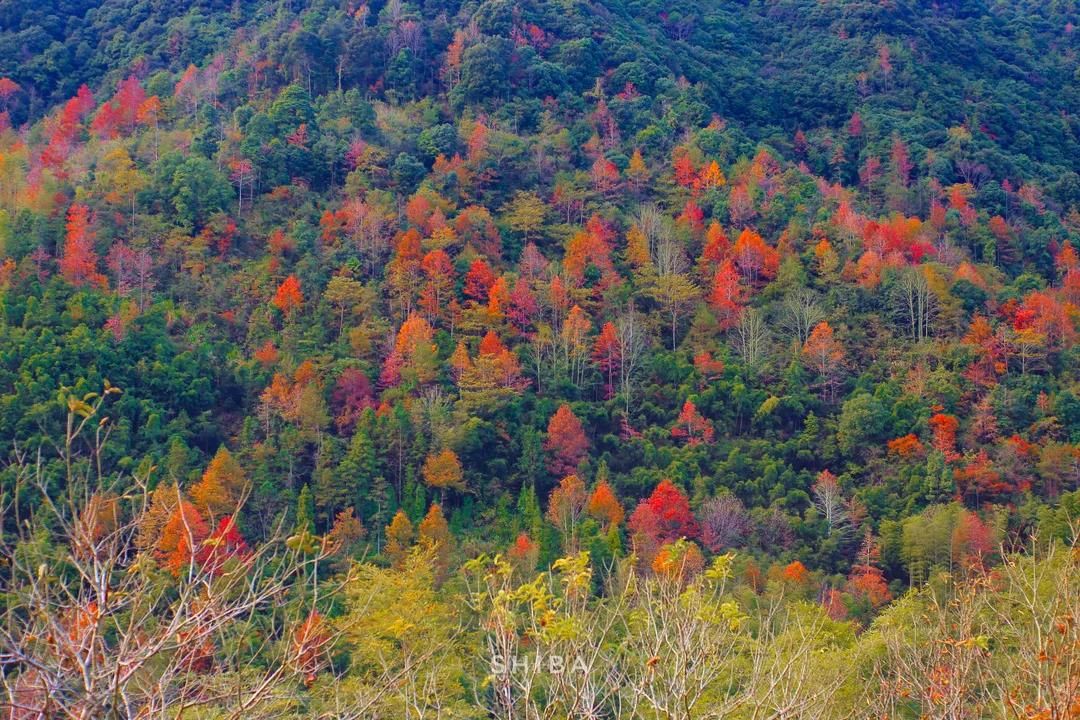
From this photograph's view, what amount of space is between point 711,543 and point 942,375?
15.4 m

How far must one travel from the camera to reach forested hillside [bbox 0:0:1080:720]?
2128 cm

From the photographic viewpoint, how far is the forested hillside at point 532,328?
2128cm

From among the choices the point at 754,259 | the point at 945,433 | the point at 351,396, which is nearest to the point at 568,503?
the point at 351,396

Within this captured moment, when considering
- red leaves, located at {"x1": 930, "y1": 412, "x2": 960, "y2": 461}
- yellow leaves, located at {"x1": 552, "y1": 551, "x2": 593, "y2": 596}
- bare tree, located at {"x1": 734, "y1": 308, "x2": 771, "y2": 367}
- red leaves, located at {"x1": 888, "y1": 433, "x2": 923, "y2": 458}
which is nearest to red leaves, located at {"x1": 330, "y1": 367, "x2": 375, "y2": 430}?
bare tree, located at {"x1": 734, "y1": 308, "x2": 771, "y2": 367}

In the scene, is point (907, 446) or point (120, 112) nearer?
point (907, 446)

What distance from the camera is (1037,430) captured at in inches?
1535

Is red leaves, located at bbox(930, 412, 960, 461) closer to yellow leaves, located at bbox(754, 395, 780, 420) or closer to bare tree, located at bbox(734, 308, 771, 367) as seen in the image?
yellow leaves, located at bbox(754, 395, 780, 420)

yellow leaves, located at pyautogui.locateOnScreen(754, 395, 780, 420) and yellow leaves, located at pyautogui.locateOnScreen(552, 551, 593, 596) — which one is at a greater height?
yellow leaves, located at pyautogui.locateOnScreen(552, 551, 593, 596)

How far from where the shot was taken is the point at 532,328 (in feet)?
150

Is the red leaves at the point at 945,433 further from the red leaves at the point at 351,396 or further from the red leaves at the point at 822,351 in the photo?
the red leaves at the point at 351,396

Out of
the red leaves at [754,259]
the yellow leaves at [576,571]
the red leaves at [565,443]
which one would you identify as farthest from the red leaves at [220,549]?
the red leaves at [754,259]

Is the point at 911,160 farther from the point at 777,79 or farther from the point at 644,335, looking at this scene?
the point at 644,335

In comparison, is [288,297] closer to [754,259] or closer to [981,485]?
[754,259]

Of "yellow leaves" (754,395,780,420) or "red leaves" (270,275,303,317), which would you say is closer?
"yellow leaves" (754,395,780,420)
